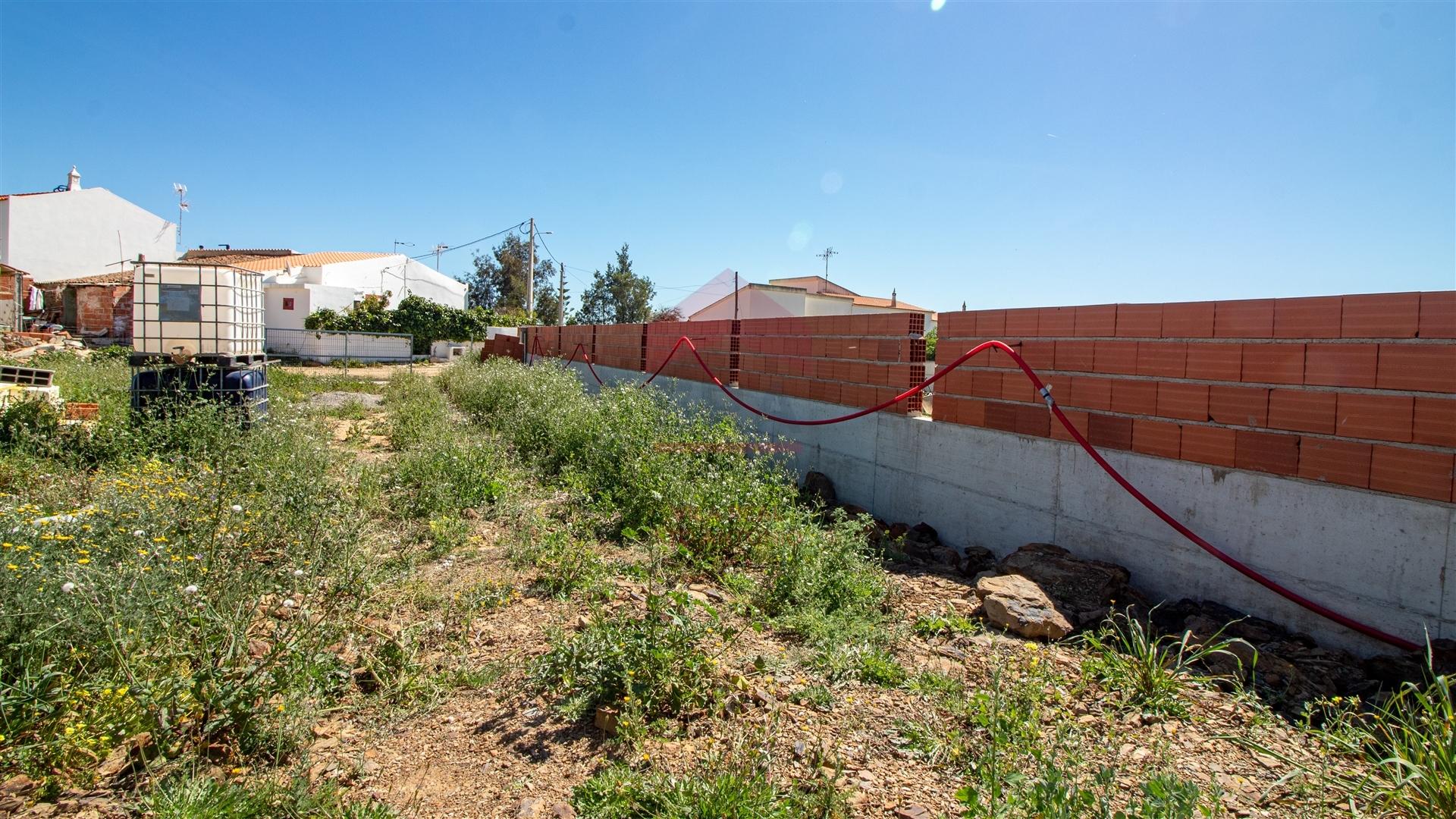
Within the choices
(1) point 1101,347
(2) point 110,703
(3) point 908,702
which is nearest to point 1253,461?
(1) point 1101,347

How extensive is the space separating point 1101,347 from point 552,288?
140 ft

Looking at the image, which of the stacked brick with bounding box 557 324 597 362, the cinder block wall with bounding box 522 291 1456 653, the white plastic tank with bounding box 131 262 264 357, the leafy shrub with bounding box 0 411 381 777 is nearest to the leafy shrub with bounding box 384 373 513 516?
the leafy shrub with bounding box 0 411 381 777

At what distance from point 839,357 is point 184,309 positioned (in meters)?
6.74

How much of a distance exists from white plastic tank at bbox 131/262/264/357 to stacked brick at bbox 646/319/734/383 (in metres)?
5.02

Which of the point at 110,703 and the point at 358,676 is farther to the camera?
the point at 358,676

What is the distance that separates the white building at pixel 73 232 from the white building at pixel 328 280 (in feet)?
7.66

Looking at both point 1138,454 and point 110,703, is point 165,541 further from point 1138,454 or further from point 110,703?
point 1138,454

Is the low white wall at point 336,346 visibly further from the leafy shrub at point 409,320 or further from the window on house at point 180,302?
the window on house at point 180,302

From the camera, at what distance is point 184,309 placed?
301 inches

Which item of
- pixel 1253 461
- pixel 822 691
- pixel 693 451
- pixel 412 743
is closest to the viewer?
pixel 412 743

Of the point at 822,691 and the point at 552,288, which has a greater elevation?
the point at 552,288

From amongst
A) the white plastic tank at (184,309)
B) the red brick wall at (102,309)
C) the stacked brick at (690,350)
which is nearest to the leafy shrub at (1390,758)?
the stacked brick at (690,350)

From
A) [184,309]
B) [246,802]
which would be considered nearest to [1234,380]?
[246,802]

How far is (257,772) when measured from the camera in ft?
7.82
